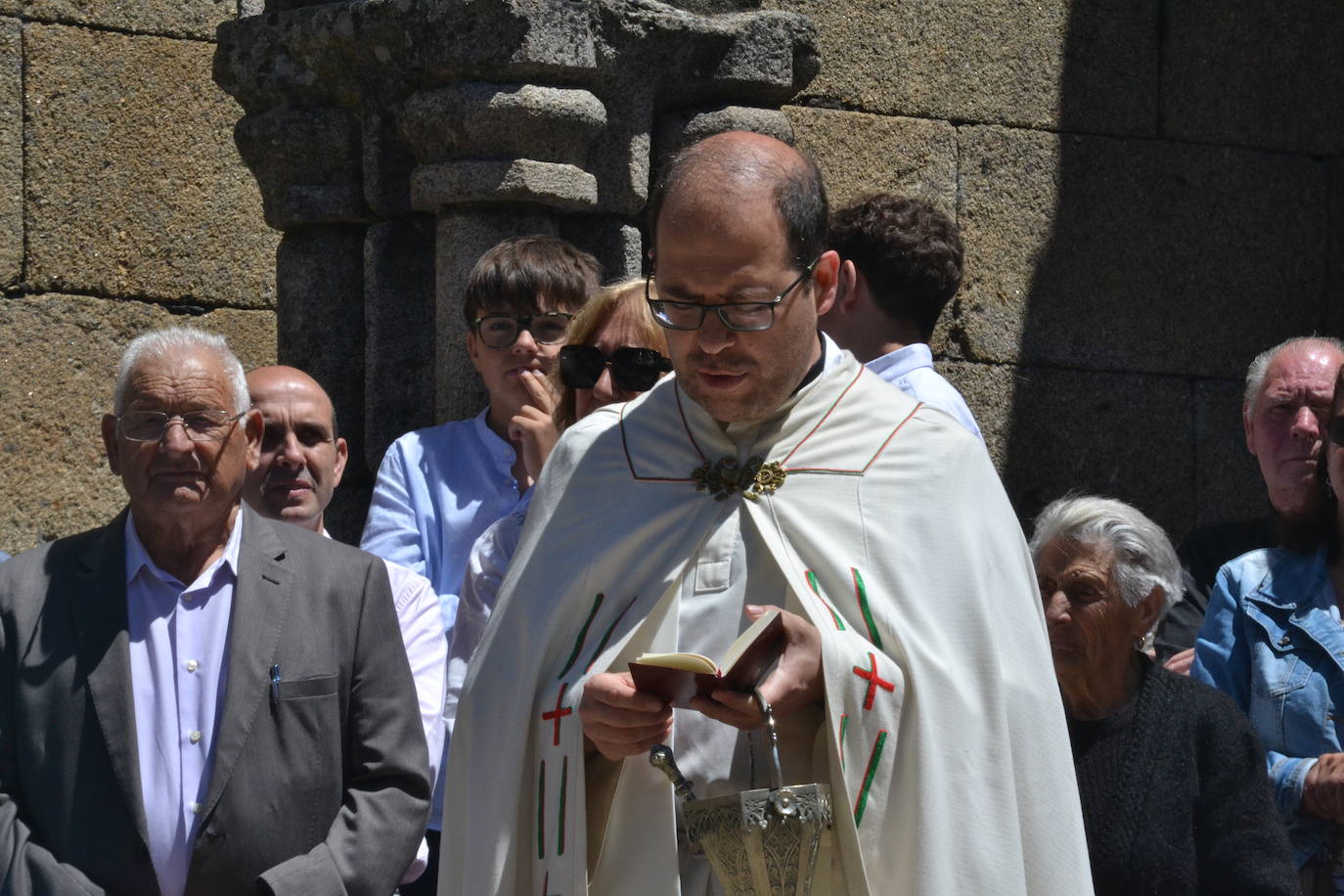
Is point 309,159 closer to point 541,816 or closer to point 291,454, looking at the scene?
point 291,454

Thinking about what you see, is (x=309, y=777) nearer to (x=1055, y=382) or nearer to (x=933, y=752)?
(x=933, y=752)

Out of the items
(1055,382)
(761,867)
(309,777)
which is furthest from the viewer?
(1055,382)

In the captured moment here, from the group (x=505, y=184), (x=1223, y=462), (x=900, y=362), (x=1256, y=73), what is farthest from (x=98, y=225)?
(x=1256, y=73)

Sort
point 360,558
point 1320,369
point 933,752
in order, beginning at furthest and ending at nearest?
point 1320,369
point 360,558
point 933,752

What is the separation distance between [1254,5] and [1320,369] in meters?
2.55

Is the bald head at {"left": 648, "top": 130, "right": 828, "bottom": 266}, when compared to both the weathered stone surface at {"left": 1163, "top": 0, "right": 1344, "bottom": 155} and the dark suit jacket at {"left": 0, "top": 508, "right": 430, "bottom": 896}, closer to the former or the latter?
the dark suit jacket at {"left": 0, "top": 508, "right": 430, "bottom": 896}

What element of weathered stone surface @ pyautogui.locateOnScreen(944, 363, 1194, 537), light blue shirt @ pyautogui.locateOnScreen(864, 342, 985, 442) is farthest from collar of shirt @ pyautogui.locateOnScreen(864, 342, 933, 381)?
weathered stone surface @ pyautogui.locateOnScreen(944, 363, 1194, 537)

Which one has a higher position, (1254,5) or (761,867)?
(1254,5)

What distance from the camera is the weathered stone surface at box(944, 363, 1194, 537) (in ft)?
20.9

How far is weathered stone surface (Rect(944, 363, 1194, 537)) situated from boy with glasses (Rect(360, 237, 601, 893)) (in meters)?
2.34

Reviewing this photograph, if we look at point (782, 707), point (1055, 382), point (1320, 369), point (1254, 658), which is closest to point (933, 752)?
point (782, 707)

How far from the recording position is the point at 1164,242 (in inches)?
263

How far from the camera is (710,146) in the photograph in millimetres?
2953

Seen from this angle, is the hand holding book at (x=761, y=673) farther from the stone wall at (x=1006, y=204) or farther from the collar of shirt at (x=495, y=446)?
the stone wall at (x=1006, y=204)
